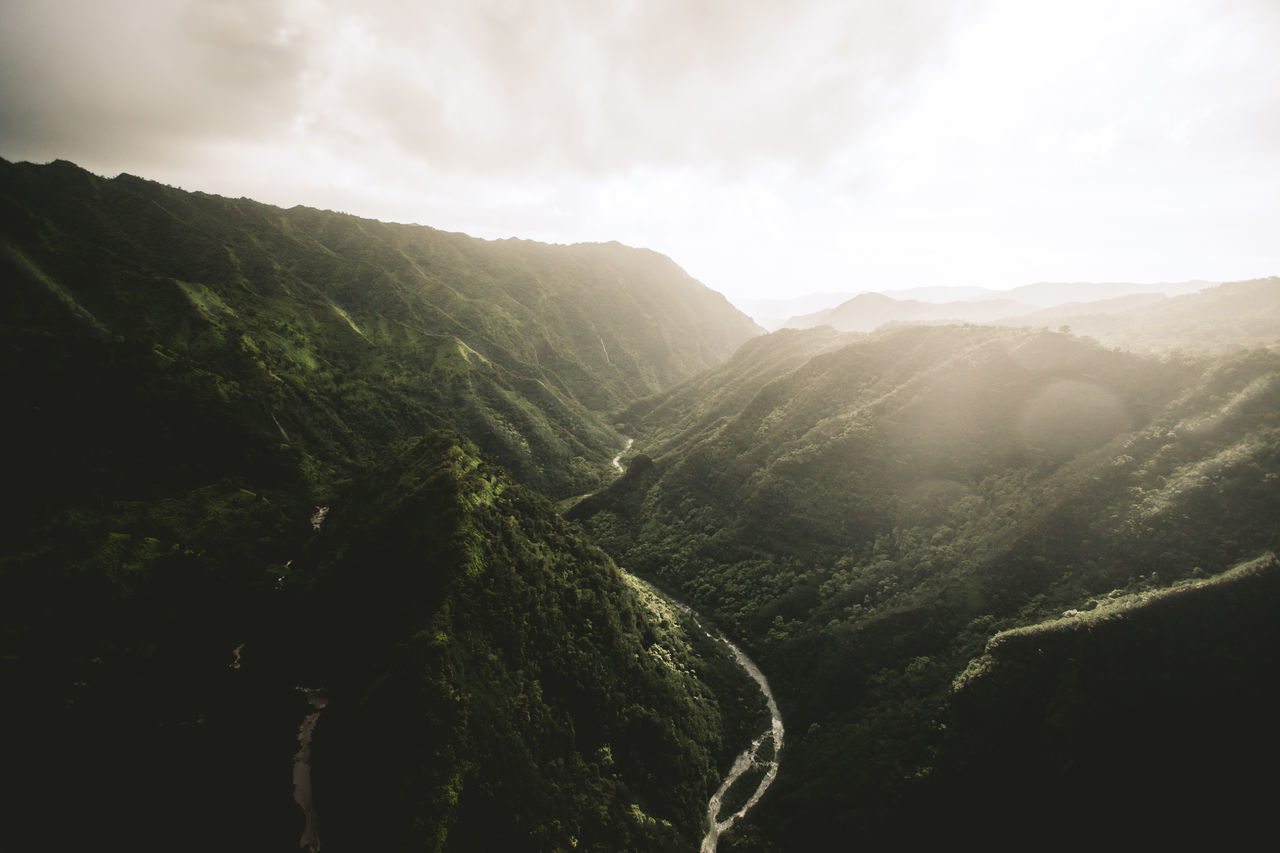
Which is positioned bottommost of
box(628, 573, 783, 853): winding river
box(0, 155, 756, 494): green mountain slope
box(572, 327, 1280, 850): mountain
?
box(628, 573, 783, 853): winding river

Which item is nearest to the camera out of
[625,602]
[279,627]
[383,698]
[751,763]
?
[383,698]

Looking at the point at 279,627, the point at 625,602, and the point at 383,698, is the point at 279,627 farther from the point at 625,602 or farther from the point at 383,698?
the point at 625,602

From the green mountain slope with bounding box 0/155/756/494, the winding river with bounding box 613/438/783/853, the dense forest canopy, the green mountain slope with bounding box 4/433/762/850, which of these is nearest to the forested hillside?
the green mountain slope with bounding box 4/433/762/850

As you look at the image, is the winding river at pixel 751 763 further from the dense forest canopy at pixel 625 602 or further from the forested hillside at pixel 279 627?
the forested hillside at pixel 279 627

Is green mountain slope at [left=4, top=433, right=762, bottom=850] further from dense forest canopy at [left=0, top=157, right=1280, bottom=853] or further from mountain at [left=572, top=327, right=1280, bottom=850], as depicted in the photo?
mountain at [left=572, top=327, right=1280, bottom=850]

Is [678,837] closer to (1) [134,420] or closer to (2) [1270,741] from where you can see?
(2) [1270,741]

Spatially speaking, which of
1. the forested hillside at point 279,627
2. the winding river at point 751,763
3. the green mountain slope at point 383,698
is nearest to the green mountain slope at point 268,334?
the forested hillside at point 279,627

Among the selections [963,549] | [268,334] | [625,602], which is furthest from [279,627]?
[268,334]
